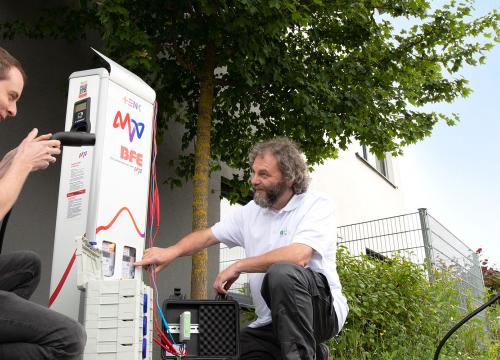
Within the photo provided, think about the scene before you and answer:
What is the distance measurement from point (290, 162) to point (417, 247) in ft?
12.0

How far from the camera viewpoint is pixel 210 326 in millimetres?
2258

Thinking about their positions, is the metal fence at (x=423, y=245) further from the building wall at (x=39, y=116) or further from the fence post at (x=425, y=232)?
the building wall at (x=39, y=116)

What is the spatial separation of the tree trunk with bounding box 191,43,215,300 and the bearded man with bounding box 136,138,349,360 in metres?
1.04

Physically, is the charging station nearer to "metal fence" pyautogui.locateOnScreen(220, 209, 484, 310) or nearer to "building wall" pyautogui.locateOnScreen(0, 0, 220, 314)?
"building wall" pyautogui.locateOnScreen(0, 0, 220, 314)

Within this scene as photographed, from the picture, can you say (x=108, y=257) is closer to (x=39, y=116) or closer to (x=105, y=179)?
(x=105, y=179)

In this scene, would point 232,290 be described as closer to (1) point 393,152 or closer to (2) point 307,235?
(1) point 393,152

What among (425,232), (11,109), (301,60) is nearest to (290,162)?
(11,109)

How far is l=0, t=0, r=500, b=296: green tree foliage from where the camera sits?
143 inches

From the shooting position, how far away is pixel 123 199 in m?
2.66

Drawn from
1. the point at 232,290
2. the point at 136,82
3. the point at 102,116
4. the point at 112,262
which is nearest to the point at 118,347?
the point at 112,262

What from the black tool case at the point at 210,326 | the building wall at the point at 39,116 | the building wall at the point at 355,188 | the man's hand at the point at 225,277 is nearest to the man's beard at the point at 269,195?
the man's hand at the point at 225,277

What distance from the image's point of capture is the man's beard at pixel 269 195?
8.73ft

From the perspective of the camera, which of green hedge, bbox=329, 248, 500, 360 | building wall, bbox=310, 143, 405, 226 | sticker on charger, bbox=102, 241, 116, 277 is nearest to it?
sticker on charger, bbox=102, 241, 116, 277

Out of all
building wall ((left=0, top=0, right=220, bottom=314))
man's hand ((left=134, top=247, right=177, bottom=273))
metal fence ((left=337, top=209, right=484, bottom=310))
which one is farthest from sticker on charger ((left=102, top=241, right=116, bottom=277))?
metal fence ((left=337, top=209, right=484, bottom=310))
